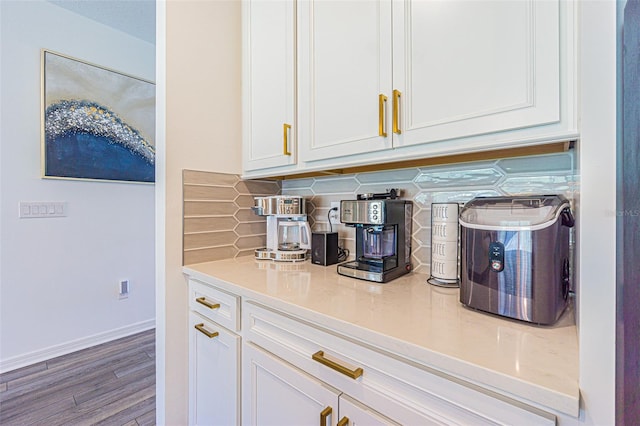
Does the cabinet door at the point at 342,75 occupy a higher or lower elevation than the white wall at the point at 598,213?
higher

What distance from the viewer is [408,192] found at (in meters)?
1.22

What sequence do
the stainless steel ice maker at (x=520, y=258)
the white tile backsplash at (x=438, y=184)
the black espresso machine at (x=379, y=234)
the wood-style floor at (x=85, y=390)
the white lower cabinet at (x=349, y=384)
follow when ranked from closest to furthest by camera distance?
1. the white lower cabinet at (x=349, y=384)
2. the stainless steel ice maker at (x=520, y=258)
3. the white tile backsplash at (x=438, y=184)
4. the black espresso machine at (x=379, y=234)
5. the wood-style floor at (x=85, y=390)

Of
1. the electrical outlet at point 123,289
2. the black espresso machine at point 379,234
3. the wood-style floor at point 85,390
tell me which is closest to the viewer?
the black espresso machine at point 379,234

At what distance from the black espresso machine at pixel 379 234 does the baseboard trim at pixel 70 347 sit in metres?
2.39

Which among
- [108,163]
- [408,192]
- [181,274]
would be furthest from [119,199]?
[408,192]

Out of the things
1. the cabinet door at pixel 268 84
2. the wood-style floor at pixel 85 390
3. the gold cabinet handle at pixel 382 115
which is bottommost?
the wood-style floor at pixel 85 390

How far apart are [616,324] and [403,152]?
668mm

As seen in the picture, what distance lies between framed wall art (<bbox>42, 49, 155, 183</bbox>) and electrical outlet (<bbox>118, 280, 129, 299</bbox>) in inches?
35.9

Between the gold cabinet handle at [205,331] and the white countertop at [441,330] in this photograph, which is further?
the gold cabinet handle at [205,331]

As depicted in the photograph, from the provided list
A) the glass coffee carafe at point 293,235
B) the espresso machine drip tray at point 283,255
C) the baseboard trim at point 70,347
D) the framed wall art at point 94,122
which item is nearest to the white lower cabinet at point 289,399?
the espresso machine drip tray at point 283,255

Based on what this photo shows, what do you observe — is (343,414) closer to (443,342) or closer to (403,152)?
(443,342)

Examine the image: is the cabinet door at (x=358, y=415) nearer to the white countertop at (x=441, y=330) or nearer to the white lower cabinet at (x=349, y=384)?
the white lower cabinet at (x=349, y=384)

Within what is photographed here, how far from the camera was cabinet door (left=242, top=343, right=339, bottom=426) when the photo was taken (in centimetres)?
76

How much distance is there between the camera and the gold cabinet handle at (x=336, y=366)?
26.6 inches
